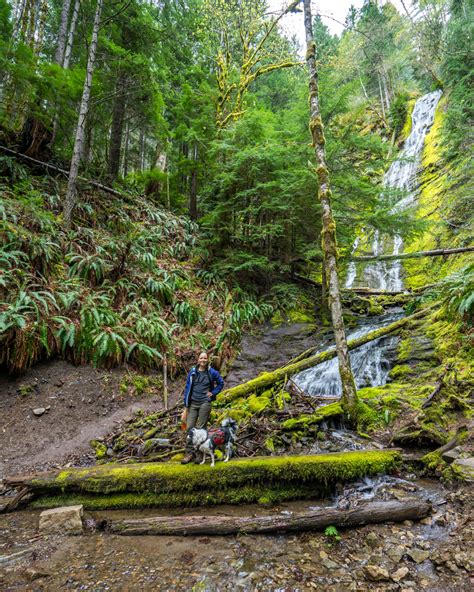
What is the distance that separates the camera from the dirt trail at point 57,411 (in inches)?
233

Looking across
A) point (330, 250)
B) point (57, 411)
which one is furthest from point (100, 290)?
point (330, 250)

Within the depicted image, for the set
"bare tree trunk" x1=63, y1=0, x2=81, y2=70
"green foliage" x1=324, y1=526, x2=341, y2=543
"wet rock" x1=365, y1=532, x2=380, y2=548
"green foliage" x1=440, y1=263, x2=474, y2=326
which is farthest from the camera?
"bare tree trunk" x1=63, y1=0, x2=81, y2=70

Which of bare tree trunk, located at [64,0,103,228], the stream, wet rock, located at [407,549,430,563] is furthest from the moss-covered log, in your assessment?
bare tree trunk, located at [64,0,103,228]

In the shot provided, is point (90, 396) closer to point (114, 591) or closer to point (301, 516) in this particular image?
point (114, 591)

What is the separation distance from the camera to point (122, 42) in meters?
13.5

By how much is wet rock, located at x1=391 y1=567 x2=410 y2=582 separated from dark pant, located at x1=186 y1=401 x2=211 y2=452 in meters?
3.14

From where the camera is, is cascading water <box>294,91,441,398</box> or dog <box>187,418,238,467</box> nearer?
dog <box>187,418,238,467</box>

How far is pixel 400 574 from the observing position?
9.77ft

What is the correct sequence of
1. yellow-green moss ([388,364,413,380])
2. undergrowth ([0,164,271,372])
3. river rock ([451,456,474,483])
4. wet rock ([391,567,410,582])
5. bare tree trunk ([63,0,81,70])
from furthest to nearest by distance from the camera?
bare tree trunk ([63,0,81,70]) → yellow-green moss ([388,364,413,380]) → undergrowth ([0,164,271,372]) → river rock ([451,456,474,483]) → wet rock ([391,567,410,582])

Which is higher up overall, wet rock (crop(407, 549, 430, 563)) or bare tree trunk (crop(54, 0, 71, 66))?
bare tree trunk (crop(54, 0, 71, 66))

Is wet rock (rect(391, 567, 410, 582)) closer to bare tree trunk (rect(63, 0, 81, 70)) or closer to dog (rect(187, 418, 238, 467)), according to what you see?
dog (rect(187, 418, 238, 467))

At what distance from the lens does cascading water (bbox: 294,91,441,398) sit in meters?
8.48

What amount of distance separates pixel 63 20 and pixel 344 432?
57.4ft

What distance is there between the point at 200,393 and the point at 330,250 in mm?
3684
